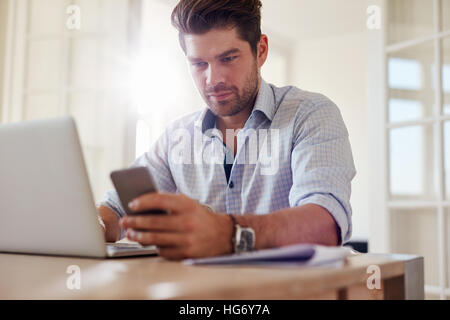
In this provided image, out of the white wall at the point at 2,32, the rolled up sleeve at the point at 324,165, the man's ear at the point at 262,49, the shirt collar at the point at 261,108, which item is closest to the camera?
the rolled up sleeve at the point at 324,165

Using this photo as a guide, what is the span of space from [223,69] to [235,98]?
0.34 feet

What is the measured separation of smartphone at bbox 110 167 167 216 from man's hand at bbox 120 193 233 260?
0.02 m

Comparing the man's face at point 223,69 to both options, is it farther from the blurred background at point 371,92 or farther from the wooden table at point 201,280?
the blurred background at point 371,92

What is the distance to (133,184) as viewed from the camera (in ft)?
2.24

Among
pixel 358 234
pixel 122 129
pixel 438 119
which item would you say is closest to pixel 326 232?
pixel 438 119

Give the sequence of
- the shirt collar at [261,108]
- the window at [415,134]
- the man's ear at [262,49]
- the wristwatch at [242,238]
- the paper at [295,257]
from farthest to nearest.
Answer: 1. the window at [415,134]
2. the man's ear at [262,49]
3. the shirt collar at [261,108]
4. the wristwatch at [242,238]
5. the paper at [295,257]

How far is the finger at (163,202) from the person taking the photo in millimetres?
631

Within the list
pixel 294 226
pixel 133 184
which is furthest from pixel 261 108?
pixel 133 184

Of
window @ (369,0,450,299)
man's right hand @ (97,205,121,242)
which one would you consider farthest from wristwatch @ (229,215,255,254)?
window @ (369,0,450,299)

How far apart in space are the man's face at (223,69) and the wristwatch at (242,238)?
0.82 metres

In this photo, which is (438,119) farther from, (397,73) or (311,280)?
(311,280)

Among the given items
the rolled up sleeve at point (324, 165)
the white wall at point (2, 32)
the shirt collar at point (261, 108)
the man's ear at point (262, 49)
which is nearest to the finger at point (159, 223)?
the rolled up sleeve at point (324, 165)

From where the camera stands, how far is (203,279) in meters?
0.50

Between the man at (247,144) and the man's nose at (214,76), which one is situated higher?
the man's nose at (214,76)
